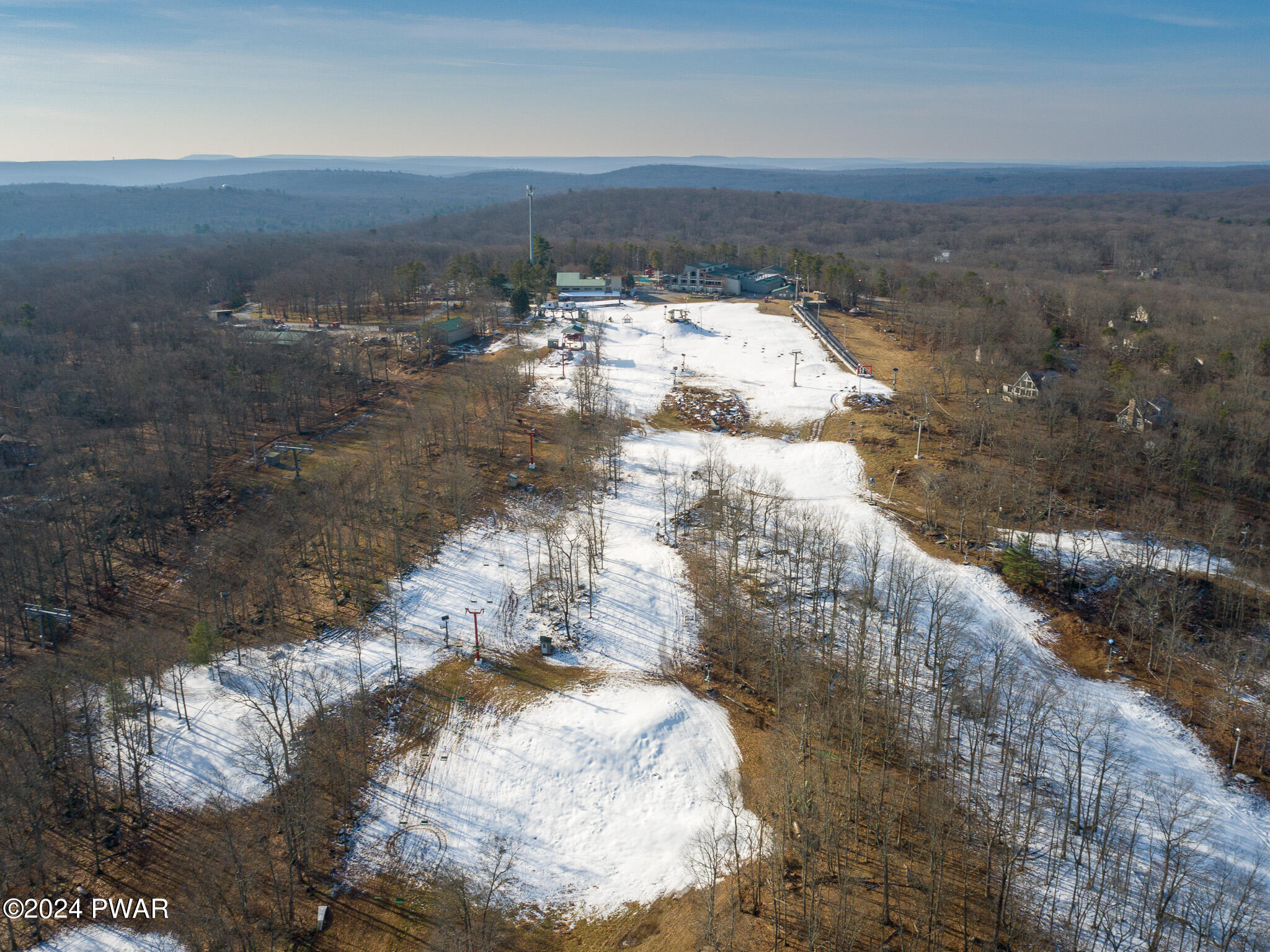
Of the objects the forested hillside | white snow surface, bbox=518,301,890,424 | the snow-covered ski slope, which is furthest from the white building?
the snow-covered ski slope

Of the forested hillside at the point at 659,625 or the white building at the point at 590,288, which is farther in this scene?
the white building at the point at 590,288

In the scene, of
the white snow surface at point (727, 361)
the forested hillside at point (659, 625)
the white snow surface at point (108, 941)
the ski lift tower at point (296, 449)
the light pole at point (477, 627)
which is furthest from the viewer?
the white snow surface at point (727, 361)

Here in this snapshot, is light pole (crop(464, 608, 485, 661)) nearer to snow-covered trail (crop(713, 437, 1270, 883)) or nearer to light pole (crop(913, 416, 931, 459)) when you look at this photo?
snow-covered trail (crop(713, 437, 1270, 883))

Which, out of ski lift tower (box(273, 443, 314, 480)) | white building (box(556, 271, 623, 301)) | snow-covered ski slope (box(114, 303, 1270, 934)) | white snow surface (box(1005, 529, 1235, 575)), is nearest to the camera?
snow-covered ski slope (box(114, 303, 1270, 934))

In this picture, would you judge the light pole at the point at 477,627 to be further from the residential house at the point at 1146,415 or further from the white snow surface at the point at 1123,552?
the residential house at the point at 1146,415

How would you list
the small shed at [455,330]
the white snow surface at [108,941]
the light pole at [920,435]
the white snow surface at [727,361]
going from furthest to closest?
the small shed at [455,330] < the white snow surface at [727,361] < the light pole at [920,435] < the white snow surface at [108,941]

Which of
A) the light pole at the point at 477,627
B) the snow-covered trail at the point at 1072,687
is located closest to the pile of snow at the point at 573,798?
the light pole at the point at 477,627

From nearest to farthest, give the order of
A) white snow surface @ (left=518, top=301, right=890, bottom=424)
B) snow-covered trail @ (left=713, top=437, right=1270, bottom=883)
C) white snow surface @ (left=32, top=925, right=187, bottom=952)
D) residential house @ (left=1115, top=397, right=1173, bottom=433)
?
white snow surface @ (left=32, top=925, right=187, bottom=952) < snow-covered trail @ (left=713, top=437, right=1270, bottom=883) < residential house @ (left=1115, top=397, right=1173, bottom=433) < white snow surface @ (left=518, top=301, right=890, bottom=424)
